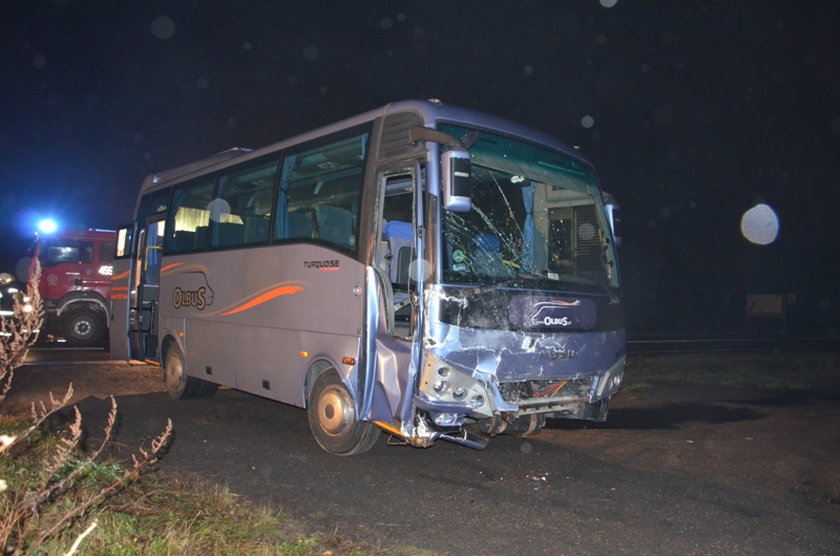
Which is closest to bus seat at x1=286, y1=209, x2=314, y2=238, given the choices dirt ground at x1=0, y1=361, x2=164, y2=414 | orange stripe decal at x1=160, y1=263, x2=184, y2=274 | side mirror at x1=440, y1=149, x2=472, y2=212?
side mirror at x1=440, y1=149, x2=472, y2=212

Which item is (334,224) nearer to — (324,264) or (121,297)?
(324,264)

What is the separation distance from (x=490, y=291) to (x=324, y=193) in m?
2.44

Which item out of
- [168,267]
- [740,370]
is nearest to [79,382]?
[168,267]

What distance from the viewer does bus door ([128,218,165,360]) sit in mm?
12320

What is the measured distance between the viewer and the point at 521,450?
8.03m

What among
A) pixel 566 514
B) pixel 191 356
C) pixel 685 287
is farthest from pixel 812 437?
pixel 685 287

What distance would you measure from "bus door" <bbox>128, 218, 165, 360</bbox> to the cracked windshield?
722cm

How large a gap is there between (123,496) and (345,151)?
4.05 metres

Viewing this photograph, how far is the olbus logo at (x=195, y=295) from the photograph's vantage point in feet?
33.3

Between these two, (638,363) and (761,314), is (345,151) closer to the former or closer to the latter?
(638,363)

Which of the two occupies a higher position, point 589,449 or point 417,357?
point 417,357

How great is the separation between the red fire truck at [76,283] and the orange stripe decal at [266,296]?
37.3ft

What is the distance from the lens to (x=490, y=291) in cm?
658

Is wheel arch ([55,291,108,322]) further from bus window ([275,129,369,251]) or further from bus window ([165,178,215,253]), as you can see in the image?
bus window ([275,129,369,251])
